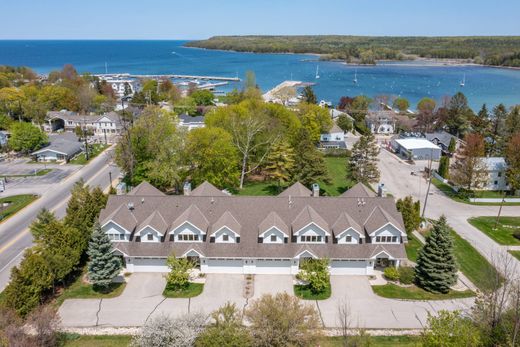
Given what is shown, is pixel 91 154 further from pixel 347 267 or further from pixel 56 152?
pixel 347 267

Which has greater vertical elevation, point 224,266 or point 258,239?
point 258,239

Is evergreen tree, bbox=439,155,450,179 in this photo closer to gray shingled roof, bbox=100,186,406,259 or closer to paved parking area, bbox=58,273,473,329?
gray shingled roof, bbox=100,186,406,259

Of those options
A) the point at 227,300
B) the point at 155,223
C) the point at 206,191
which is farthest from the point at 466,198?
the point at 155,223

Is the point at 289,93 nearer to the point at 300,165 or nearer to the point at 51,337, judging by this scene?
the point at 300,165

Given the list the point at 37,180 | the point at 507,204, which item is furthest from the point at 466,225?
the point at 37,180

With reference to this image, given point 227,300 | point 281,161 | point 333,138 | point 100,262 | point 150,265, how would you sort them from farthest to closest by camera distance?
point 333,138 → point 281,161 → point 150,265 → point 100,262 → point 227,300

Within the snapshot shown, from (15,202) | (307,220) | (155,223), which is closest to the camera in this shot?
(307,220)
